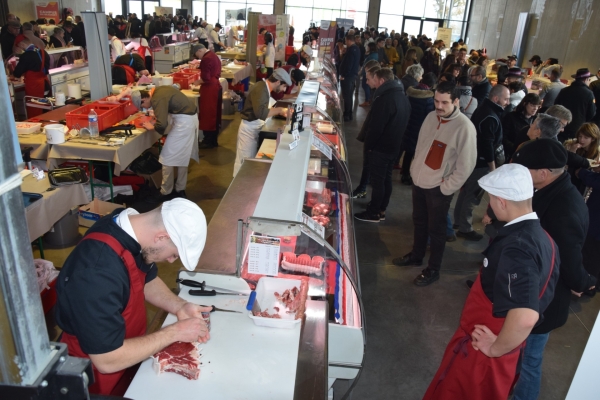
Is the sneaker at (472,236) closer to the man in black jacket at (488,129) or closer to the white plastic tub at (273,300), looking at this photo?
the man in black jacket at (488,129)

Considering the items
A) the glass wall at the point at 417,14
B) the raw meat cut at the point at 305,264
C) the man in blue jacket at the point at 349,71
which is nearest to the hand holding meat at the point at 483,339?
the raw meat cut at the point at 305,264

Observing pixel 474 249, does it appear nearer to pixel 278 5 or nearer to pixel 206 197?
pixel 206 197

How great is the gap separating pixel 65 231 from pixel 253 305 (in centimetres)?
342

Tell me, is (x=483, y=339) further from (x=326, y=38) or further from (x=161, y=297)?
(x=326, y=38)

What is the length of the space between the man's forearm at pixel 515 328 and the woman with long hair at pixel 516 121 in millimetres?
3732

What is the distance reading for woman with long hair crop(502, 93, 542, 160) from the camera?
5271 mm

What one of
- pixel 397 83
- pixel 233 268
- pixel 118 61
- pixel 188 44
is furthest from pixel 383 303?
pixel 188 44

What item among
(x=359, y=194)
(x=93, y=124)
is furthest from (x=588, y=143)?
(x=93, y=124)

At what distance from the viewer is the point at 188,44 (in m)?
14.0

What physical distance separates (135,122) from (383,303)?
161 inches

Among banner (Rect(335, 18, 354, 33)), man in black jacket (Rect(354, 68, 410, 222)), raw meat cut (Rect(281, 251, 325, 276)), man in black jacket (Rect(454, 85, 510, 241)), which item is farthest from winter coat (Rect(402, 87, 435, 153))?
banner (Rect(335, 18, 354, 33))

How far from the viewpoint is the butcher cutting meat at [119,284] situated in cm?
175

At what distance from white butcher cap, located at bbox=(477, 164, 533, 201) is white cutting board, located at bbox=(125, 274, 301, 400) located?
1241 mm

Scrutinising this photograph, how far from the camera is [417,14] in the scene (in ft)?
81.5
